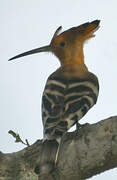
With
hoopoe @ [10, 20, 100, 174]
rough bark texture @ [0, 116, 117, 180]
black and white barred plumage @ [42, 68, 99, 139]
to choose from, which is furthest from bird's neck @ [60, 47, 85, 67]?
rough bark texture @ [0, 116, 117, 180]

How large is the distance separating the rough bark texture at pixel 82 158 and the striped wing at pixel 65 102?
0.15m

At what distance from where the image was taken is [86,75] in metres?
3.65

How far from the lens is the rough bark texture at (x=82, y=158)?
2377mm

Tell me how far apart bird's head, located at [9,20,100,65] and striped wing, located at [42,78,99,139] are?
2.44 ft

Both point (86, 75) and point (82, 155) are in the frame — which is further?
point (86, 75)

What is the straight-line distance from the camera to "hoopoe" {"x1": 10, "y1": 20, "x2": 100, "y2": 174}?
103 inches

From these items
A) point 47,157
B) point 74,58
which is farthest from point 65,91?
point 74,58

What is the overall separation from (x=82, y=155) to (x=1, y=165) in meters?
0.55

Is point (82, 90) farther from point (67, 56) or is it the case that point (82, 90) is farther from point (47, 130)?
point (67, 56)

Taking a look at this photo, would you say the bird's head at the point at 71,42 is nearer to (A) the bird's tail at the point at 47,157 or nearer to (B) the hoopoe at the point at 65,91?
(B) the hoopoe at the point at 65,91

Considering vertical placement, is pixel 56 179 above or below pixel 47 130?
below

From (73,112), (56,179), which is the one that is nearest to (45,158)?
(56,179)

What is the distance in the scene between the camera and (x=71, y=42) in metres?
4.27

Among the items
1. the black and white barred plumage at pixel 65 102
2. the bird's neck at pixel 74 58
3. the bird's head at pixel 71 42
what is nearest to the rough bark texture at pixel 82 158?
the black and white barred plumage at pixel 65 102
